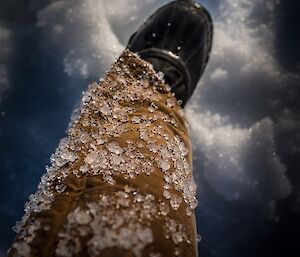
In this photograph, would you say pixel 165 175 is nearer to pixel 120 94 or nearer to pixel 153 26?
pixel 120 94

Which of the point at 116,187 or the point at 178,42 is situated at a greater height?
the point at 178,42

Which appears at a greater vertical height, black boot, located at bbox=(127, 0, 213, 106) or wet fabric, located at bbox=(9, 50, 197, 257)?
black boot, located at bbox=(127, 0, 213, 106)

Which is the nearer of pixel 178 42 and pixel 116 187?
pixel 116 187

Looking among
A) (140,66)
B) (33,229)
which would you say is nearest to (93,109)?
(140,66)

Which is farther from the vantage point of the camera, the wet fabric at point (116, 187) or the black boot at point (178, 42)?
the black boot at point (178, 42)
